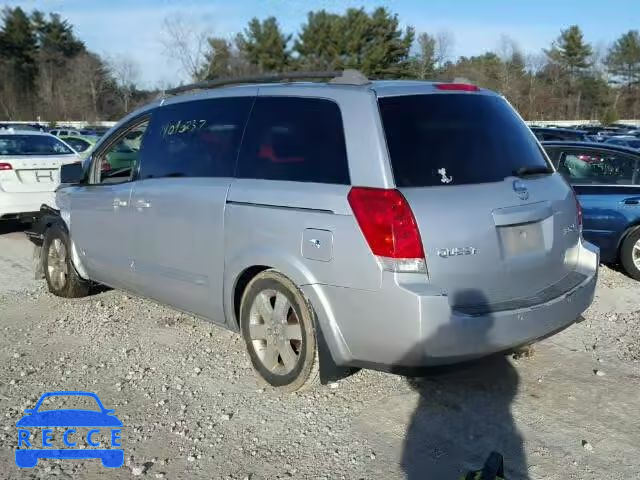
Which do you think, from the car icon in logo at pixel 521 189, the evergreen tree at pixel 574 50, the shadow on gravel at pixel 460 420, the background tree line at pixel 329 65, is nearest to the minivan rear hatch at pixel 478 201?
the car icon in logo at pixel 521 189

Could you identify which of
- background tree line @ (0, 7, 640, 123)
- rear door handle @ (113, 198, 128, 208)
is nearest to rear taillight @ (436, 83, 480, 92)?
rear door handle @ (113, 198, 128, 208)

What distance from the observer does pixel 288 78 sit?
438 cm

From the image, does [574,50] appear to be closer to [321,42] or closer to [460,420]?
[321,42]

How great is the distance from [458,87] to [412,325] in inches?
60.2

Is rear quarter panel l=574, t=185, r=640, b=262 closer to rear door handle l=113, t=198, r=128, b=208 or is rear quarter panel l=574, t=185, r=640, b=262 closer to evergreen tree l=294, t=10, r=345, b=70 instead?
rear door handle l=113, t=198, r=128, b=208

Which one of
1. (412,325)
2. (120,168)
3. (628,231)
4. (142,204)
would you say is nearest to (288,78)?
(142,204)

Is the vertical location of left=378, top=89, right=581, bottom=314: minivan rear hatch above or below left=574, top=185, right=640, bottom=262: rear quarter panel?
above

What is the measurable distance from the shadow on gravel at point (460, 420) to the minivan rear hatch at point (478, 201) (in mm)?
208

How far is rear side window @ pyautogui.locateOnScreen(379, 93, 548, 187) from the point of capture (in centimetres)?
348

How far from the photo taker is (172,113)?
493 cm

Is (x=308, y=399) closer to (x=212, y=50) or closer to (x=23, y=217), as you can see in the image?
(x=23, y=217)

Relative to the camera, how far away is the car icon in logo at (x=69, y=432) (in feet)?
11.1

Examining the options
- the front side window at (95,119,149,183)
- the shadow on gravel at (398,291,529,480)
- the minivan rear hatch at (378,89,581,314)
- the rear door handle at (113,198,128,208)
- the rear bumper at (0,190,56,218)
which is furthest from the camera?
the rear bumper at (0,190,56,218)

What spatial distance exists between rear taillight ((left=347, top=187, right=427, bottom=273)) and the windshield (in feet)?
25.8
